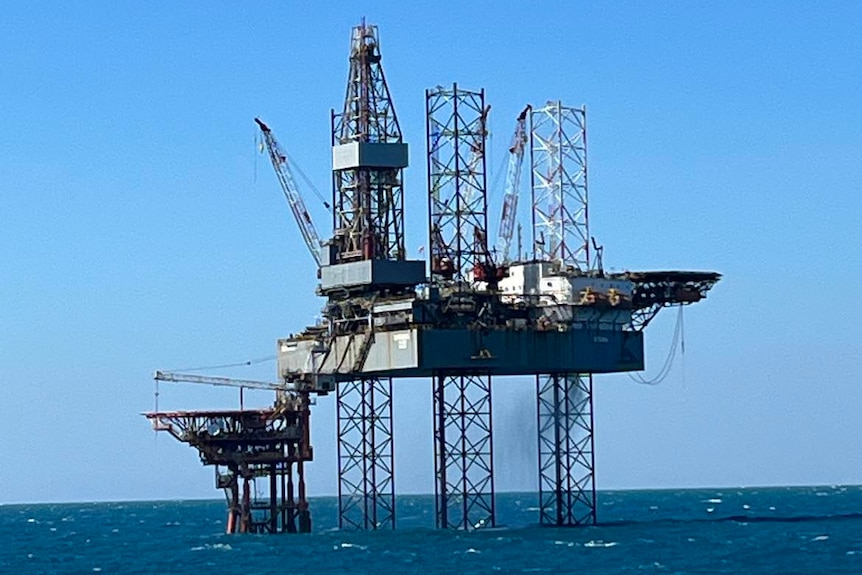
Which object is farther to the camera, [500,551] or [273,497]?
[273,497]

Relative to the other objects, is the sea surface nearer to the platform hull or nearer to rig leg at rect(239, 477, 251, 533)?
rig leg at rect(239, 477, 251, 533)

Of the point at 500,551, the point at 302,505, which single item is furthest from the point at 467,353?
the point at 302,505

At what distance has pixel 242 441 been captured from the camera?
89.1 m

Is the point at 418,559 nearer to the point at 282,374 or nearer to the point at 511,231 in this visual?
the point at 282,374

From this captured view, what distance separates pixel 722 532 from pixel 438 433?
621 inches

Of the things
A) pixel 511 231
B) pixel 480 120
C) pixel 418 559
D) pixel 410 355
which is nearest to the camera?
pixel 418 559

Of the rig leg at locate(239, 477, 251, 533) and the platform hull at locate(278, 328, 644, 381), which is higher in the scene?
the platform hull at locate(278, 328, 644, 381)

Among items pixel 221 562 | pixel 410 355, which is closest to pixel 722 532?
pixel 410 355

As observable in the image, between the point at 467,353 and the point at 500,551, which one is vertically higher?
the point at 467,353

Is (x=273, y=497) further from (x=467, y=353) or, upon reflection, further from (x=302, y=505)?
(x=467, y=353)

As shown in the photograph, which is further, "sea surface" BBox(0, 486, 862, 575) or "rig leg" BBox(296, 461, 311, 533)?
"rig leg" BBox(296, 461, 311, 533)

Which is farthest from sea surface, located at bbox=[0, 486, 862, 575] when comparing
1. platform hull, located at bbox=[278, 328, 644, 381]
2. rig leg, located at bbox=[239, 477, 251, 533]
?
platform hull, located at bbox=[278, 328, 644, 381]

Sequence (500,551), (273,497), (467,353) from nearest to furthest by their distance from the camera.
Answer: (500,551) < (467,353) < (273,497)

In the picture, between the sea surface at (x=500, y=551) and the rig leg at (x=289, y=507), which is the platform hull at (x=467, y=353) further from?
the sea surface at (x=500, y=551)
